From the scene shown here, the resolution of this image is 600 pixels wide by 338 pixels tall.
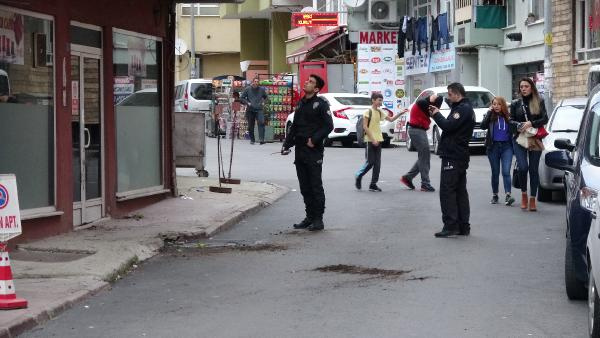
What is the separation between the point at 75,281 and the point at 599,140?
4428 millimetres

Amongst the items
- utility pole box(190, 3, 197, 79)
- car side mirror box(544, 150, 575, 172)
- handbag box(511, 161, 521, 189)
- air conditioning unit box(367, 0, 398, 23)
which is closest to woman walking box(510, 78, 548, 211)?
handbag box(511, 161, 521, 189)

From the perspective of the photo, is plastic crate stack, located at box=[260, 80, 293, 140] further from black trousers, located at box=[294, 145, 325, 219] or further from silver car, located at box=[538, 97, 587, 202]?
black trousers, located at box=[294, 145, 325, 219]

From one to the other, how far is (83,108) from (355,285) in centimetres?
535

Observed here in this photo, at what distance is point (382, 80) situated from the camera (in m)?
40.9

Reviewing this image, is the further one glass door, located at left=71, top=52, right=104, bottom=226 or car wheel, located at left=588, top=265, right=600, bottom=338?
glass door, located at left=71, top=52, right=104, bottom=226

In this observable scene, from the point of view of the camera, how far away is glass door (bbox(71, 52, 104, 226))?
46.1 feet

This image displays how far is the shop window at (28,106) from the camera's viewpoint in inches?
483

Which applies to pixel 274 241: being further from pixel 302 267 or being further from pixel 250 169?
pixel 250 169

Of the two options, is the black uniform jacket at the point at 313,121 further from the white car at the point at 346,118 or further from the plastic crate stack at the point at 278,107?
the plastic crate stack at the point at 278,107

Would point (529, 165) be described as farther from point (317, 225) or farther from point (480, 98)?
point (480, 98)

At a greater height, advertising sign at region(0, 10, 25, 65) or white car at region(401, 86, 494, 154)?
advertising sign at region(0, 10, 25, 65)

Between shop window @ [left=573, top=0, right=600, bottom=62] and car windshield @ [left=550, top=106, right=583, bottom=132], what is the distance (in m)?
11.2

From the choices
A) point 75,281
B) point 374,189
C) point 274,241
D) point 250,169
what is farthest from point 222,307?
point 250,169

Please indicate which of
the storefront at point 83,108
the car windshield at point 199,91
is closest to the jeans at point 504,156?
the storefront at point 83,108
